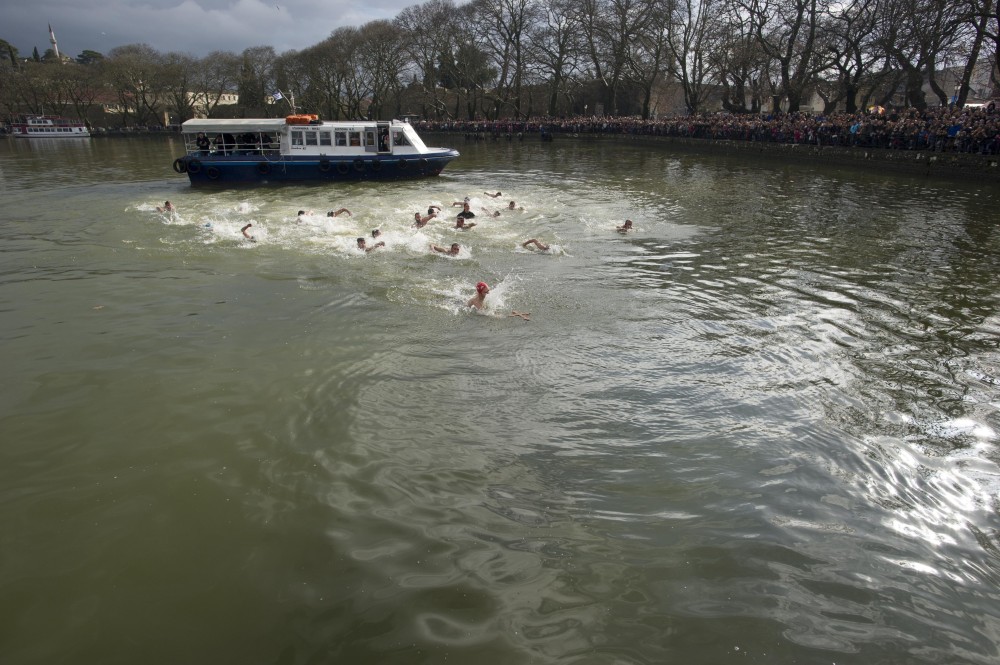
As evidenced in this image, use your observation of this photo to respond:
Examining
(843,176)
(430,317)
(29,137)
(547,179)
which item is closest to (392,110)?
(29,137)

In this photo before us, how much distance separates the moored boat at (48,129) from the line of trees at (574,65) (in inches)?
262

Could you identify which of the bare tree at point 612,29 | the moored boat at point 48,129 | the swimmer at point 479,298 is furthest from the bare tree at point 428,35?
the swimmer at point 479,298

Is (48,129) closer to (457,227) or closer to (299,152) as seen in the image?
(299,152)

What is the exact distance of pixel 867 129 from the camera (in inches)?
1040

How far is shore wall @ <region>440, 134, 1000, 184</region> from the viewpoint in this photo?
71.9 ft

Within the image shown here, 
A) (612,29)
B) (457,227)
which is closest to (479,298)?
(457,227)

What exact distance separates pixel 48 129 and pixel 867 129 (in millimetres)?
80836

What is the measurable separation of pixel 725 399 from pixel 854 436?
127 cm

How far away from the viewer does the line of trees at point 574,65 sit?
104ft

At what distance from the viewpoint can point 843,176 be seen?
24406 millimetres

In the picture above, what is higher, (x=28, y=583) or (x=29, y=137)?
(x=29, y=137)

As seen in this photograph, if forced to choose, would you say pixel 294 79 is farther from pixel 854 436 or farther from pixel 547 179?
pixel 854 436

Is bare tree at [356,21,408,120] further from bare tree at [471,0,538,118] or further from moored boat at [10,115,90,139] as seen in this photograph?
moored boat at [10,115,90,139]

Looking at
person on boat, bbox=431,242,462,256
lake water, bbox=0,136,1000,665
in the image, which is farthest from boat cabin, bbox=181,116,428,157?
lake water, bbox=0,136,1000,665
